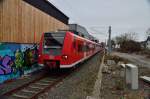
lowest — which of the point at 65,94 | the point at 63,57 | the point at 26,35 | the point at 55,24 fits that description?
the point at 65,94

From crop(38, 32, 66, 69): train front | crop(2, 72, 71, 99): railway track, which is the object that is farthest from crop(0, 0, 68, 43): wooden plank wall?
crop(2, 72, 71, 99): railway track

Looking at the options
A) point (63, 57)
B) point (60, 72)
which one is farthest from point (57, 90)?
point (60, 72)

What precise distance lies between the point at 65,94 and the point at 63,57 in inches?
168

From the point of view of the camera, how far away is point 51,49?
1362 centimetres

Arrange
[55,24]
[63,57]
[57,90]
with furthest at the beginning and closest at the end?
[55,24]
[63,57]
[57,90]

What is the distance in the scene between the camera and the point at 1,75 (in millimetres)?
10883

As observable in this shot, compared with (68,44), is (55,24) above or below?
above

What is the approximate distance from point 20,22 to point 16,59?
230cm

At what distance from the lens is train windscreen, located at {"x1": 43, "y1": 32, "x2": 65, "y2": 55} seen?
530 inches

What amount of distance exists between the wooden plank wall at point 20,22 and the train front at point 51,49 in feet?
4.52

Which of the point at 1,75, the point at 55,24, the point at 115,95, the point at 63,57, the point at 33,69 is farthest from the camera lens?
the point at 55,24

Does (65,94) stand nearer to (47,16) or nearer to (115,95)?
(115,95)

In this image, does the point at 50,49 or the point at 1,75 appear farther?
the point at 50,49

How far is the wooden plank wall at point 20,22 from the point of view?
Answer: 11.4 meters
